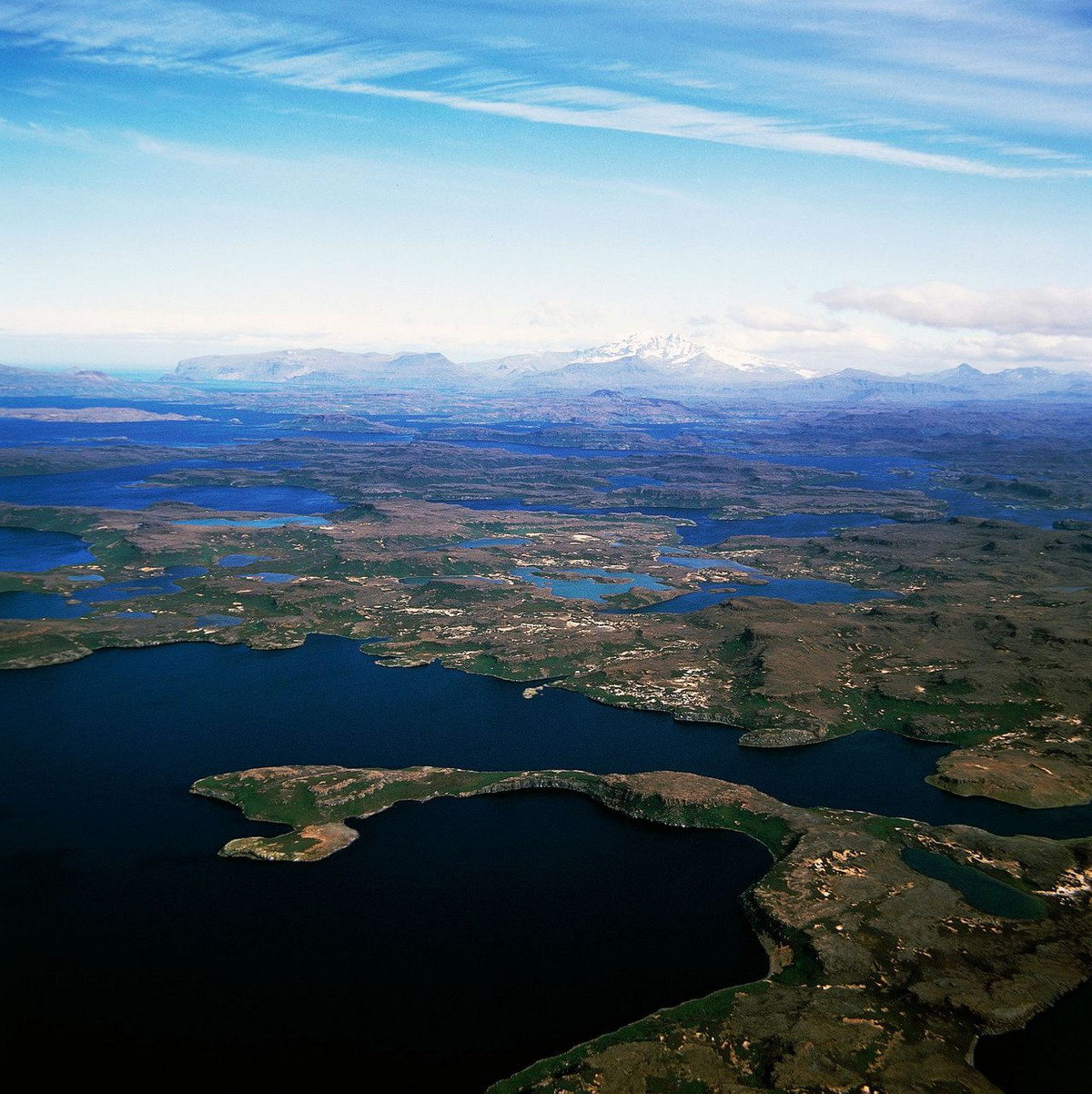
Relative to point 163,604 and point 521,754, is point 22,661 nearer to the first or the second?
point 163,604

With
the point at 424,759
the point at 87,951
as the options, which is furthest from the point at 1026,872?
the point at 87,951

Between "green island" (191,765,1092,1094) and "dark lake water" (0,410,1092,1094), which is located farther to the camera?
"dark lake water" (0,410,1092,1094)

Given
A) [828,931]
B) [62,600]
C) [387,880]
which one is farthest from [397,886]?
[62,600]

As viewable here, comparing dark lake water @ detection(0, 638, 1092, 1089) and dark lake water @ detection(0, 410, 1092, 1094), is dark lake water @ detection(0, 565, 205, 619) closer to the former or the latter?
dark lake water @ detection(0, 410, 1092, 1094)

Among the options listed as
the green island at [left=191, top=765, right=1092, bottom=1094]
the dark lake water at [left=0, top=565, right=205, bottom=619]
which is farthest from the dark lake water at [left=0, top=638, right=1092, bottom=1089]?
the dark lake water at [left=0, top=565, right=205, bottom=619]

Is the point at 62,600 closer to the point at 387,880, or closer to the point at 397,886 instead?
the point at 387,880

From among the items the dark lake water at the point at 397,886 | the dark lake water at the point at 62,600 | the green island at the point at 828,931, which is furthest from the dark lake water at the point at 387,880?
the dark lake water at the point at 62,600
